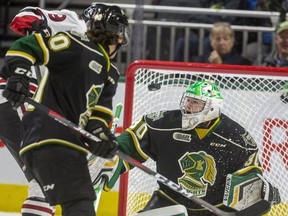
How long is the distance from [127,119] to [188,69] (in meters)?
0.36

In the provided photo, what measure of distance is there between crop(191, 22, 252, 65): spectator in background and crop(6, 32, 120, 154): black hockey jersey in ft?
7.54

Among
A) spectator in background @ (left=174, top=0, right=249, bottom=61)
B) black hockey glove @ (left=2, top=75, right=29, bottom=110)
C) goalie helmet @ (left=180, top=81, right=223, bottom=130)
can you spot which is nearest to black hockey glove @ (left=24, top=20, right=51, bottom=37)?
goalie helmet @ (left=180, top=81, right=223, bottom=130)

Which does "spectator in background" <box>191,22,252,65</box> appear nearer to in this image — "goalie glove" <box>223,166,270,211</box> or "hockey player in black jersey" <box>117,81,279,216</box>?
"hockey player in black jersey" <box>117,81,279,216</box>

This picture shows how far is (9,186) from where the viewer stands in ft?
19.6

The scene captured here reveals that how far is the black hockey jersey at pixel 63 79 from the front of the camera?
3639mm

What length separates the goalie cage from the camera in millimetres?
4668

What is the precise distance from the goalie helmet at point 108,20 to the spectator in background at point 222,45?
201cm

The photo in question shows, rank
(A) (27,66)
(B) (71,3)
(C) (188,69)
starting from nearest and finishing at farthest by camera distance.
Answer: (A) (27,66), (C) (188,69), (B) (71,3)

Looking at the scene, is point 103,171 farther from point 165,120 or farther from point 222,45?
point 222,45

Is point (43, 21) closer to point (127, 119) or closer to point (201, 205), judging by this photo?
point (127, 119)

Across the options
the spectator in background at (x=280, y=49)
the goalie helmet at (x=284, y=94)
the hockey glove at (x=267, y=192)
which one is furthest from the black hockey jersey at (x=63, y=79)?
the spectator in background at (x=280, y=49)

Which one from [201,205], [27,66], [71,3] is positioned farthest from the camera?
[71,3]

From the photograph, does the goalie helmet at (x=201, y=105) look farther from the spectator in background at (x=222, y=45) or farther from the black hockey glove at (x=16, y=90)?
the spectator in background at (x=222, y=45)

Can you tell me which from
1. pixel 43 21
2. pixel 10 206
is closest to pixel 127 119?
pixel 43 21
